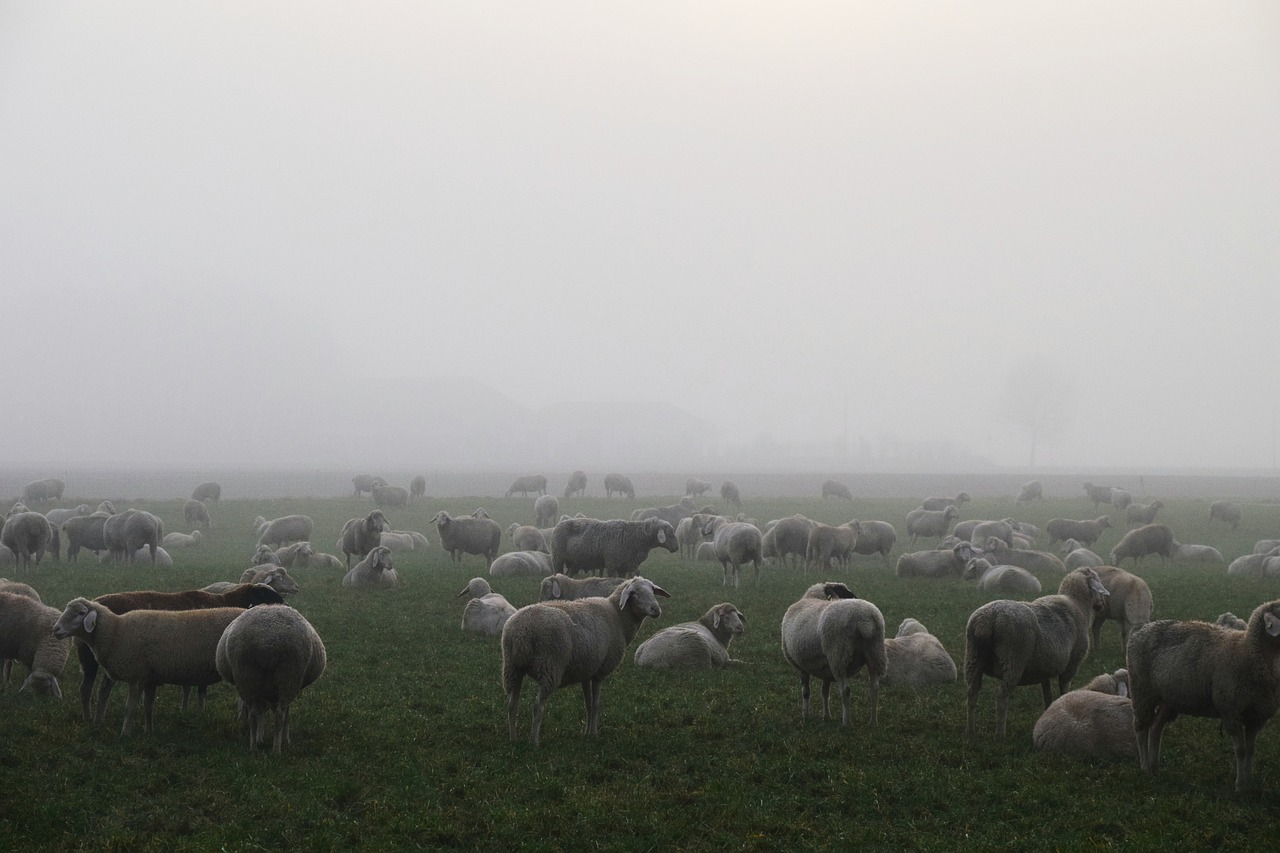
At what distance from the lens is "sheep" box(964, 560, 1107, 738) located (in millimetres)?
10664

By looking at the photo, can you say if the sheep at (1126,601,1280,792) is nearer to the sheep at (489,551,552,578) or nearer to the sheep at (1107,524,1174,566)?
the sheep at (489,551,552,578)

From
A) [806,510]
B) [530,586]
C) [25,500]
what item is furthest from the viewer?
[806,510]

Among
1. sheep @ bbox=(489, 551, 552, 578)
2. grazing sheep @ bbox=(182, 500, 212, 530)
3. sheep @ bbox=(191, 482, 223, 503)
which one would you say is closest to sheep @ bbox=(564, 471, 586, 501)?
sheep @ bbox=(191, 482, 223, 503)

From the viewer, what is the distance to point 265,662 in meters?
9.84

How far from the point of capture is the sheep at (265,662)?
9.88 m

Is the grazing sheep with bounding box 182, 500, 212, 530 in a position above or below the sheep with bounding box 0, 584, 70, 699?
below

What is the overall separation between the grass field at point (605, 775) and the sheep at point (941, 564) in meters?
10.1

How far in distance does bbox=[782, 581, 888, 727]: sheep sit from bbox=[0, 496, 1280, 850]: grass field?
51cm

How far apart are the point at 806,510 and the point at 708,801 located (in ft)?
143

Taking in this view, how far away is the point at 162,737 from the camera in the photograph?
10406mm

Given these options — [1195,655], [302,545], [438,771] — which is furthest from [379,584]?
[1195,655]

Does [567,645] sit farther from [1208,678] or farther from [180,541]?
[180,541]

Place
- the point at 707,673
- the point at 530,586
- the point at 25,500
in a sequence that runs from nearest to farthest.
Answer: the point at 707,673 < the point at 530,586 < the point at 25,500

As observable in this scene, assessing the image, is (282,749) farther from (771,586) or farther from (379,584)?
(771,586)
